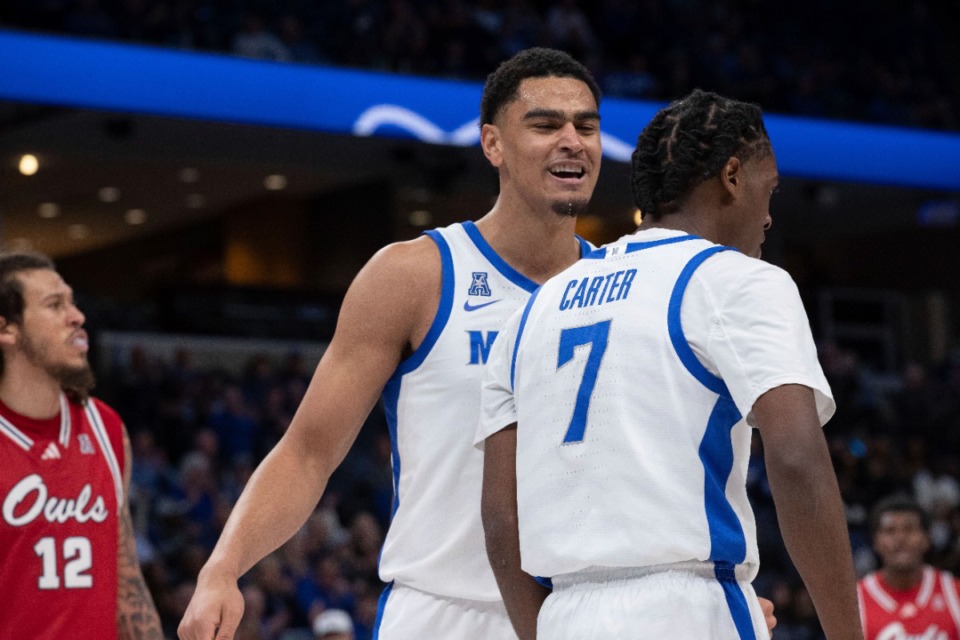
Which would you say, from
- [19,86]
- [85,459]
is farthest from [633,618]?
[19,86]

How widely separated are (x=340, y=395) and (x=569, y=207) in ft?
2.37

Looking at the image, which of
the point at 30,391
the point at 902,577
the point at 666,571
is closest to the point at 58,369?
the point at 30,391

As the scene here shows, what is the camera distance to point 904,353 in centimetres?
2411

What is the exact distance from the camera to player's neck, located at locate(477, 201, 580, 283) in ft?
11.8

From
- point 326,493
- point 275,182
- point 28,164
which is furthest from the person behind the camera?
point 275,182

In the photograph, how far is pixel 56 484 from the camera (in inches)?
174

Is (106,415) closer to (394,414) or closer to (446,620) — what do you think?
(394,414)

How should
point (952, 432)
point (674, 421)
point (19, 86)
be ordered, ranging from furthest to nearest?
point (952, 432) < point (19, 86) < point (674, 421)

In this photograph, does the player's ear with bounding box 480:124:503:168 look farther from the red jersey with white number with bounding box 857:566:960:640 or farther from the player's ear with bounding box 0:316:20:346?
the red jersey with white number with bounding box 857:566:960:640

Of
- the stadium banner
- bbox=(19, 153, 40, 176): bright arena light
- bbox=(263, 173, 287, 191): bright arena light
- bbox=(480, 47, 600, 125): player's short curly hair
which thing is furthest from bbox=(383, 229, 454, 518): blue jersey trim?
bbox=(263, 173, 287, 191): bright arena light

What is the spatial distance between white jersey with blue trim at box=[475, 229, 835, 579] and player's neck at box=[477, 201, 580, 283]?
2.99 feet

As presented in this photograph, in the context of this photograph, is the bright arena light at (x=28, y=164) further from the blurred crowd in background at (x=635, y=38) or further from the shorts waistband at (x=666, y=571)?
the shorts waistband at (x=666, y=571)

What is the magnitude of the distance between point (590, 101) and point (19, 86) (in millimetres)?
11102

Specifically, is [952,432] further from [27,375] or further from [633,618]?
[633,618]
